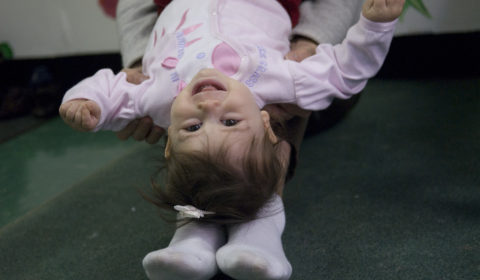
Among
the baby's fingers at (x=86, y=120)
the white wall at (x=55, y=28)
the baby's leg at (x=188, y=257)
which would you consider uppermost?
the baby's fingers at (x=86, y=120)

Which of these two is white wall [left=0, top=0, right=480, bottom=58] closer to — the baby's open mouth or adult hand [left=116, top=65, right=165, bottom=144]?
adult hand [left=116, top=65, right=165, bottom=144]

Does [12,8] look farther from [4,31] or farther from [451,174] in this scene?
[451,174]

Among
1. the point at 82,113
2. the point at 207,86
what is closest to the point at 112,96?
the point at 82,113

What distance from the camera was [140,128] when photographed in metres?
0.86

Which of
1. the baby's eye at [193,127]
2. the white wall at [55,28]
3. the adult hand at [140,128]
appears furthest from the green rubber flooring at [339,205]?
the white wall at [55,28]

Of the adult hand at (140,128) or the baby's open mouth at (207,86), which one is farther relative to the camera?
the adult hand at (140,128)

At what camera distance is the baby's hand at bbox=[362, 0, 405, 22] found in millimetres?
651

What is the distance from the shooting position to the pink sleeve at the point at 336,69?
0.71 metres

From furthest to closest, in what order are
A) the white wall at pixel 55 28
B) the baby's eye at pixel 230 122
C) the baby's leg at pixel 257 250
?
the white wall at pixel 55 28, the baby's eye at pixel 230 122, the baby's leg at pixel 257 250

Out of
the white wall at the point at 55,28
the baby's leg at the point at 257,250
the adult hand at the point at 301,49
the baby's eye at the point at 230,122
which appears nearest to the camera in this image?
the baby's leg at the point at 257,250

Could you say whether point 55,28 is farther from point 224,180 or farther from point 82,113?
point 224,180

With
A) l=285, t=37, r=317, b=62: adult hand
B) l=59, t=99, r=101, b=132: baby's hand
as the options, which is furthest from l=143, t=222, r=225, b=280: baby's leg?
l=285, t=37, r=317, b=62: adult hand

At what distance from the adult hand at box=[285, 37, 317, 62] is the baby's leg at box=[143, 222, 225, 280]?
0.39 m

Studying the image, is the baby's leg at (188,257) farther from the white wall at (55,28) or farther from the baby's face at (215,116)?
the white wall at (55,28)
